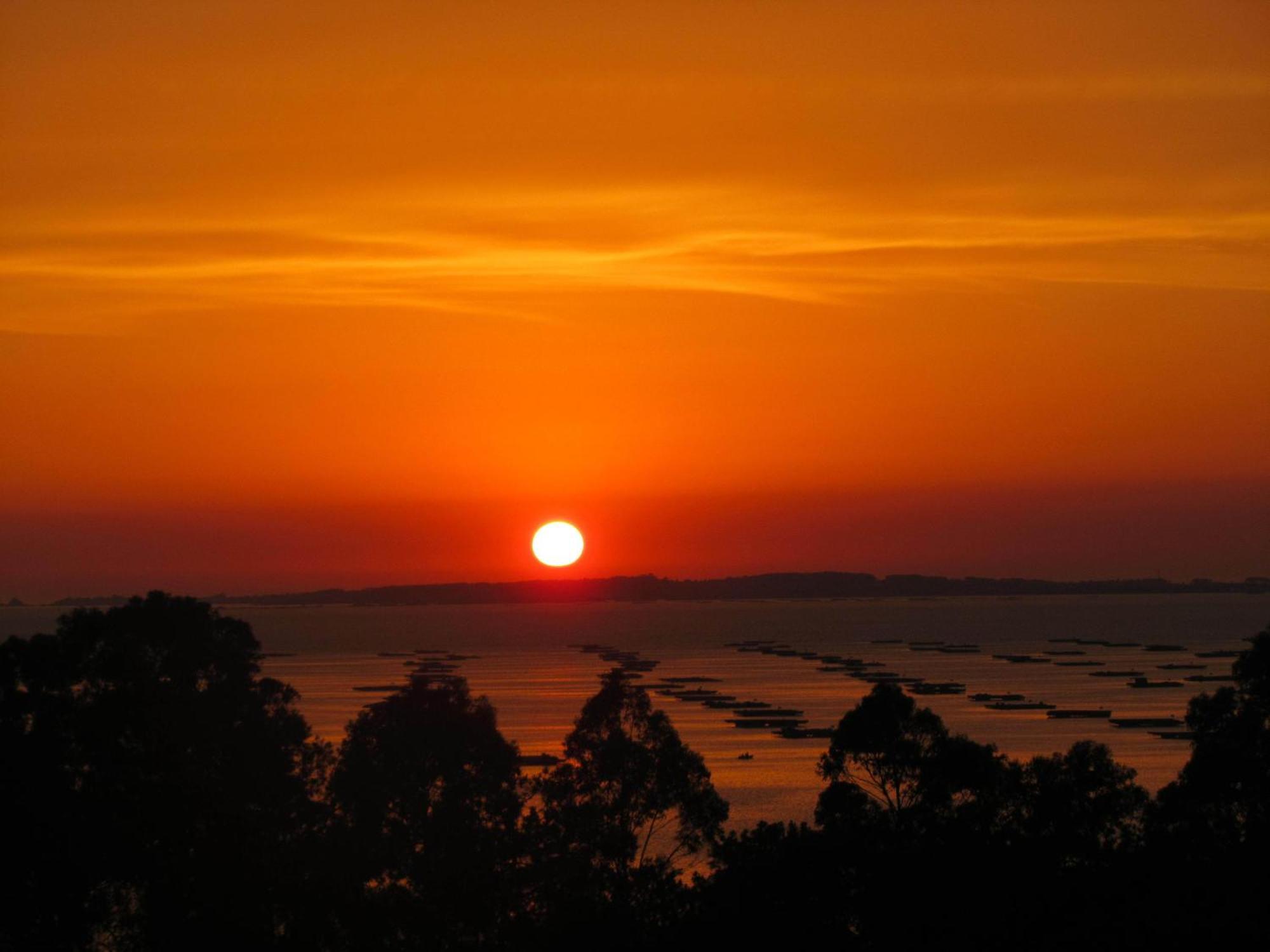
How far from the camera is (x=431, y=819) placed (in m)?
30.2

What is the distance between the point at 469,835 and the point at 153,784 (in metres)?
6.67

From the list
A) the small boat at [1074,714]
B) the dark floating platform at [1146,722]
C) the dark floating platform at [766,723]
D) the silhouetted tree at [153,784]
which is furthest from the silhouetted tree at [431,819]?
the small boat at [1074,714]

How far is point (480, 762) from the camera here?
3075cm

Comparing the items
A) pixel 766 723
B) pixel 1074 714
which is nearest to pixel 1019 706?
pixel 1074 714

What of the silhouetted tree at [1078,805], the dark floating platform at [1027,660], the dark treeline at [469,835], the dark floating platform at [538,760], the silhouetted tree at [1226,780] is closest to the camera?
the dark treeline at [469,835]

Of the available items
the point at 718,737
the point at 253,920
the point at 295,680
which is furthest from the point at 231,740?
the point at 295,680

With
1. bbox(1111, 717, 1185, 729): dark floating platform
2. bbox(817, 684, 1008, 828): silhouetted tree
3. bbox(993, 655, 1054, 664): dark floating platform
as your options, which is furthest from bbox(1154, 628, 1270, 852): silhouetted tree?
bbox(993, 655, 1054, 664): dark floating platform

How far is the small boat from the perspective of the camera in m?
117

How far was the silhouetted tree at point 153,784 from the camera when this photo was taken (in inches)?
1152

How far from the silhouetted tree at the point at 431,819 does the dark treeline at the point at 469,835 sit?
2.1 inches

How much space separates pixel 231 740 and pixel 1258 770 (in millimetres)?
21014

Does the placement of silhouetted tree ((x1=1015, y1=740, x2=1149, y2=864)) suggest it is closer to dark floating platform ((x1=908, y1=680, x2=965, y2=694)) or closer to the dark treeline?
the dark treeline

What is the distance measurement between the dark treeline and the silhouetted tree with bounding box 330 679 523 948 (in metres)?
0.05

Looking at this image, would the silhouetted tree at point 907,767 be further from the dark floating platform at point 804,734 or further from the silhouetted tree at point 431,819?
the dark floating platform at point 804,734
